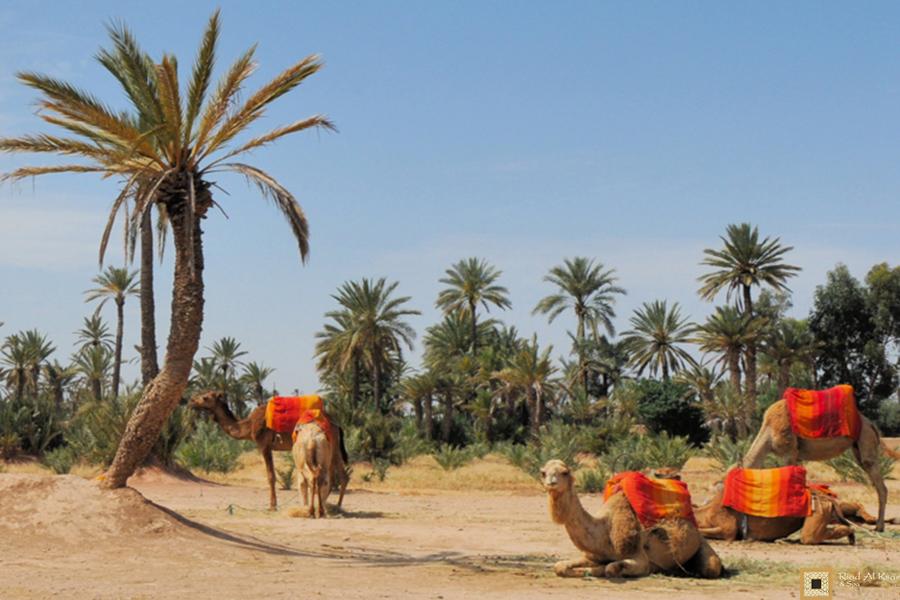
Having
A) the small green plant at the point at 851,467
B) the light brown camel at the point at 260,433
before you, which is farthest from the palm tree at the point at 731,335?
the light brown camel at the point at 260,433

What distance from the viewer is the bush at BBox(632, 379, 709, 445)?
48.5 meters

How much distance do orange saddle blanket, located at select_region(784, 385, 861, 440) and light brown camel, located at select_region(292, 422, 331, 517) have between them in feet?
25.3

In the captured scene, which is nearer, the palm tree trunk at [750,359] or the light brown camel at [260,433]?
the light brown camel at [260,433]

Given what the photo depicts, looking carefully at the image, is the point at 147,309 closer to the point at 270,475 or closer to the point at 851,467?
the point at 270,475

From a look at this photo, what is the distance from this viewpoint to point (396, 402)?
5847 cm

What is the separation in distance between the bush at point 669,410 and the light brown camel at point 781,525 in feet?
116

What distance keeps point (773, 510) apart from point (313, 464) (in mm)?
7699

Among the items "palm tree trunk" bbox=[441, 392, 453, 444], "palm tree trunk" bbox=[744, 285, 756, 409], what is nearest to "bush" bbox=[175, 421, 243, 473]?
"palm tree trunk" bbox=[441, 392, 453, 444]

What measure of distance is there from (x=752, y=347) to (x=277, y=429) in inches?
1447

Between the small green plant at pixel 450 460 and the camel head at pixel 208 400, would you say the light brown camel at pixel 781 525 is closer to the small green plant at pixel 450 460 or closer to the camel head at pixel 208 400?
the camel head at pixel 208 400

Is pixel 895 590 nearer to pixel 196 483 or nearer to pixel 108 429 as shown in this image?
pixel 196 483

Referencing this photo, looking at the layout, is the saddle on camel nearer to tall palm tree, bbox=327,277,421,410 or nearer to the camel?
the camel

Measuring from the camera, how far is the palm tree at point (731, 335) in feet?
164

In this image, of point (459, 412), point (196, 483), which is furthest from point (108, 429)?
point (459, 412)
